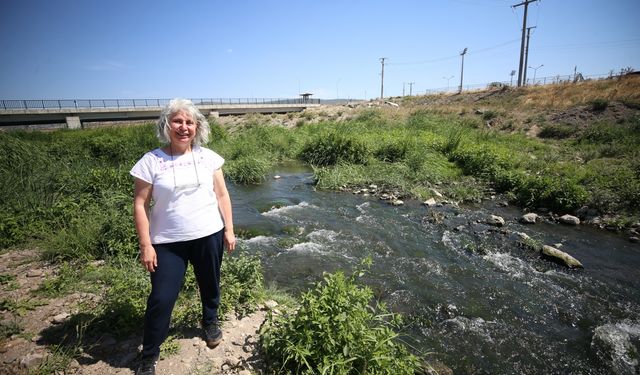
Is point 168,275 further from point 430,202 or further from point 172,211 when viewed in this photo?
point 430,202

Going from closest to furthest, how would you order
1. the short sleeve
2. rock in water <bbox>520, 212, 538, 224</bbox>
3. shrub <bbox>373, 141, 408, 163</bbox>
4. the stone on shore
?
the short sleeve, rock in water <bbox>520, 212, 538, 224</bbox>, the stone on shore, shrub <bbox>373, 141, 408, 163</bbox>

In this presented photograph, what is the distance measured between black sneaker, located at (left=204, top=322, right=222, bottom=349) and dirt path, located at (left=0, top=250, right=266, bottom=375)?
0.06 m

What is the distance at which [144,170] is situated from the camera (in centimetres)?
271

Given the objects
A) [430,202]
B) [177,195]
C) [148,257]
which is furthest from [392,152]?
[148,257]

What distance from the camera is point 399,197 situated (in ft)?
37.6

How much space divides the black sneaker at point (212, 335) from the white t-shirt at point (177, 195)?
1216 mm

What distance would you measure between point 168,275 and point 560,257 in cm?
756

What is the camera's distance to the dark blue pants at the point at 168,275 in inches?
111

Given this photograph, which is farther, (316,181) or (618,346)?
(316,181)

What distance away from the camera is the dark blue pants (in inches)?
111

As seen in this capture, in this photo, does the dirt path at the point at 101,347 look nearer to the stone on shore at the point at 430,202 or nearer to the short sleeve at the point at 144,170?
the short sleeve at the point at 144,170

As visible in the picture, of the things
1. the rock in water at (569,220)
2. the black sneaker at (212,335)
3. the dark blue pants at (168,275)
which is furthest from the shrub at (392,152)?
the dark blue pants at (168,275)

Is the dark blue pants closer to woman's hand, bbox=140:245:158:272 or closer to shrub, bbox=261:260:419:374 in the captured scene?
woman's hand, bbox=140:245:158:272

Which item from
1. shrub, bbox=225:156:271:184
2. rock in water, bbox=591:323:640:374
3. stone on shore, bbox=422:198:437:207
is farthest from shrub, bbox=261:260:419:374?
shrub, bbox=225:156:271:184
